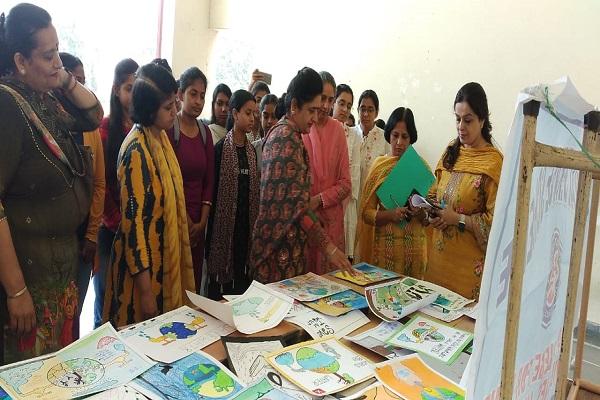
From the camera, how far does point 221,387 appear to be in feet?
3.25

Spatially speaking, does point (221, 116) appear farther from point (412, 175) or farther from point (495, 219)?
point (495, 219)

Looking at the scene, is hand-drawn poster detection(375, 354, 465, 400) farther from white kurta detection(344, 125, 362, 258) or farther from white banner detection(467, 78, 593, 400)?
white kurta detection(344, 125, 362, 258)

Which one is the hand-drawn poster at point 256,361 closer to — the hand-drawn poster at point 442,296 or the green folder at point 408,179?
the hand-drawn poster at point 442,296

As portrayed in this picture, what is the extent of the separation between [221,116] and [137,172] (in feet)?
4.66

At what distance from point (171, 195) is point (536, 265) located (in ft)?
3.54

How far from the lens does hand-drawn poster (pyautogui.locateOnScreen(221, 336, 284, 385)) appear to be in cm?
105

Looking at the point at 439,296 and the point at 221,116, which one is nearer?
the point at 439,296

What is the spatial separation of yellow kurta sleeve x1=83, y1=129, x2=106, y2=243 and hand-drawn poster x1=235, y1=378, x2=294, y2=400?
1.06 metres

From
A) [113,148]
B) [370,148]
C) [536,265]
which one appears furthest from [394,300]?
[370,148]

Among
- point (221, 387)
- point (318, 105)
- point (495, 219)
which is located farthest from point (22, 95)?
point (495, 219)

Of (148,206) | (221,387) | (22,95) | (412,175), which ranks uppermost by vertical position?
(22,95)

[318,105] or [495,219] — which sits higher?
[318,105]

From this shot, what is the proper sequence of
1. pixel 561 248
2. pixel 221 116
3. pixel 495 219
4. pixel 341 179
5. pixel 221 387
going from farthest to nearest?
pixel 221 116
pixel 341 179
pixel 221 387
pixel 561 248
pixel 495 219

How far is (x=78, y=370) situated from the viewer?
0.99 m
